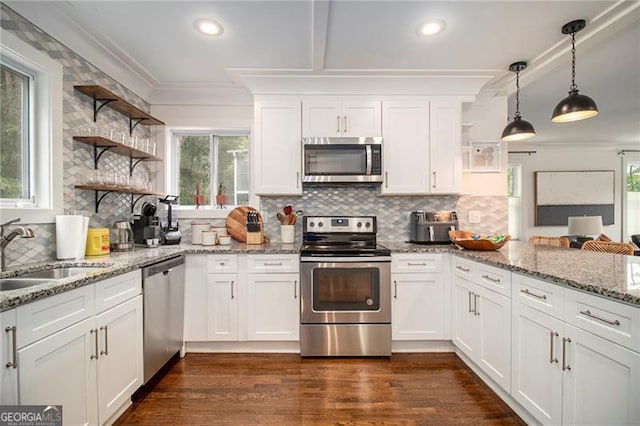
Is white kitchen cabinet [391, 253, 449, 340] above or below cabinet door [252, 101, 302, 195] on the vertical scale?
below

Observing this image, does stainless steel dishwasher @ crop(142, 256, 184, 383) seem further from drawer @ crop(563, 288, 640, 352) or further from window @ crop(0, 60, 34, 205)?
drawer @ crop(563, 288, 640, 352)

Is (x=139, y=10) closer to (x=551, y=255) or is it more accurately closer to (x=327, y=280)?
(x=327, y=280)

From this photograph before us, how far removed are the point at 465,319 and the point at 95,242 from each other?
2749 mm

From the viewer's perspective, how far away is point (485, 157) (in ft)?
10.6

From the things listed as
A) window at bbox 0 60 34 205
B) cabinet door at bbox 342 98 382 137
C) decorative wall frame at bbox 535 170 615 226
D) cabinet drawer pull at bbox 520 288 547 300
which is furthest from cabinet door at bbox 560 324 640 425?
decorative wall frame at bbox 535 170 615 226

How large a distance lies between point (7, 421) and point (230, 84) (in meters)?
2.80

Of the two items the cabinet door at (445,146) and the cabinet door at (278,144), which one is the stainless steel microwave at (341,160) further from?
the cabinet door at (445,146)

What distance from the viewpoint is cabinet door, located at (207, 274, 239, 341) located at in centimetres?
257

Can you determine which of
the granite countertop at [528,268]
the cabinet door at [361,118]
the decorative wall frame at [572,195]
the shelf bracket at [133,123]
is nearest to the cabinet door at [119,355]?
the granite countertop at [528,268]

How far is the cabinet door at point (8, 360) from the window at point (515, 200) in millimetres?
7151

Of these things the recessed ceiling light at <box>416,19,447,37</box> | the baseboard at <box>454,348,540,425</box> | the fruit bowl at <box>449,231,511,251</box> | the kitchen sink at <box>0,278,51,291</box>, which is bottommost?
the baseboard at <box>454,348,540,425</box>

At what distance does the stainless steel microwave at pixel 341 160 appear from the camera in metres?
2.84

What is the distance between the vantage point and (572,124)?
4.82 m

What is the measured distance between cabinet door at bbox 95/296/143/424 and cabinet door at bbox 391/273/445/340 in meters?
1.92
